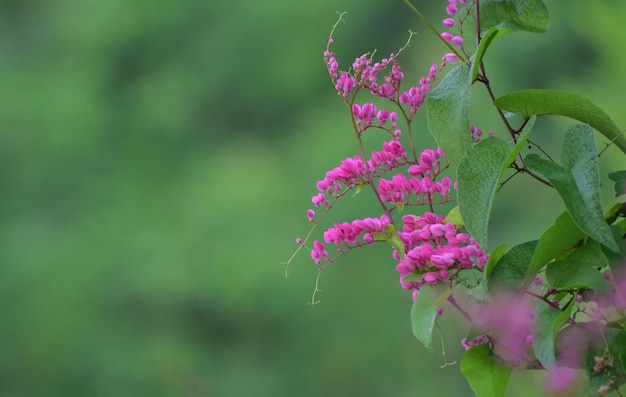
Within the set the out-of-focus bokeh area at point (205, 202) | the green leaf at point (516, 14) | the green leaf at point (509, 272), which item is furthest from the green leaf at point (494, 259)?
the out-of-focus bokeh area at point (205, 202)

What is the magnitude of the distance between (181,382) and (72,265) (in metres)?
3.38

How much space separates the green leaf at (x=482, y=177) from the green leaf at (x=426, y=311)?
4 centimetres

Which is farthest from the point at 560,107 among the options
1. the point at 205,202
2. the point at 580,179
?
the point at 205,202

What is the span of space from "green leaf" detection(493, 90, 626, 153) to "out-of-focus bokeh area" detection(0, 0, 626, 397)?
284 cm

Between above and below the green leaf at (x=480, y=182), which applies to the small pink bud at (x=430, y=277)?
below

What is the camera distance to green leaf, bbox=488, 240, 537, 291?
1.20 feet

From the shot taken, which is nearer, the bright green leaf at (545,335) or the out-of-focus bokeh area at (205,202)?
the bright green leaf at (545,335)

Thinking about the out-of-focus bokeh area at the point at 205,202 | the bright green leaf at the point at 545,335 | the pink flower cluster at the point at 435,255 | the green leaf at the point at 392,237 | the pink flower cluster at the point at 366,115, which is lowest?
the bright green leaf at the point at 545,335

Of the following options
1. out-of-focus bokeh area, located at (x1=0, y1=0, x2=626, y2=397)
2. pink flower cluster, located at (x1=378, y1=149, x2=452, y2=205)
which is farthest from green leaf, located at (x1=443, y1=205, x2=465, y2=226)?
out-of-focus bokeh area, located at (x1=0, y1=0, x2=626, y2=397)

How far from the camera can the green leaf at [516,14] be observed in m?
0.43

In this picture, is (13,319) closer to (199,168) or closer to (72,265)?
(72,265)

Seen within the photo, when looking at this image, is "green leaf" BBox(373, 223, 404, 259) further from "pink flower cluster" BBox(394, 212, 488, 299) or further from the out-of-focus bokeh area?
the out-of-focus bokeh area

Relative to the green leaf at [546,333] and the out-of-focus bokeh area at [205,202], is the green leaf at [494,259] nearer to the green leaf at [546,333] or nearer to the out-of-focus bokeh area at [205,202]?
the green leaf at [546,333]

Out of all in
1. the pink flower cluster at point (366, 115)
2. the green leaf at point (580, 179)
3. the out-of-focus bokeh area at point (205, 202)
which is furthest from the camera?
the out-of-focus bokeh area at point (205, 202)
